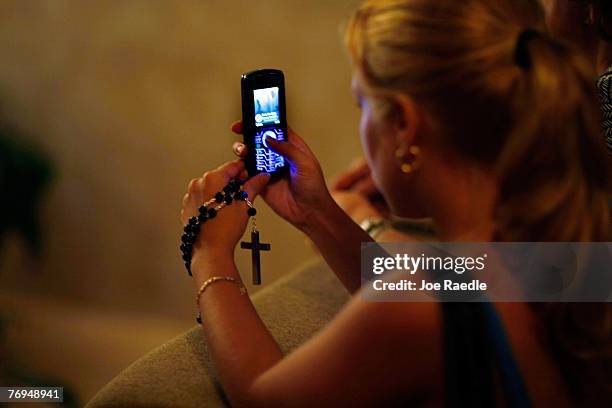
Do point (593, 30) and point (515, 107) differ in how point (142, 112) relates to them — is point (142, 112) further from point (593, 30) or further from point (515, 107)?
point (515, 107)

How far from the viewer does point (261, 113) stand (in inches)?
38.1

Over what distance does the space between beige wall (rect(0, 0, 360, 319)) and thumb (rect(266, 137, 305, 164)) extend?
0.94 meters

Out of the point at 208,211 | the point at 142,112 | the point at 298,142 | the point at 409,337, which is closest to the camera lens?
the point at 409,337

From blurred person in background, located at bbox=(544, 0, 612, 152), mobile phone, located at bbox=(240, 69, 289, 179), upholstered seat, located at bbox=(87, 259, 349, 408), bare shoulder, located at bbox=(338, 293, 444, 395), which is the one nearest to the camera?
bare shoulder, located at bbox=(338, 293, 444, 395)

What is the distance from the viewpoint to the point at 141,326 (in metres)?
2.39

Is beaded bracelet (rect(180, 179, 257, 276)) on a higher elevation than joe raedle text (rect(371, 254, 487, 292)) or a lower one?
higher

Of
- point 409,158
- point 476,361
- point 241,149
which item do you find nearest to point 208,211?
point 241,149

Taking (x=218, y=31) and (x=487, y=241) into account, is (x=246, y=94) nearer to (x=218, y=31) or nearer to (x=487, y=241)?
(x=487, y=241)

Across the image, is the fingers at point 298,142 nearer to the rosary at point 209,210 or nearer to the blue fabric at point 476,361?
the rosary at point 209,210

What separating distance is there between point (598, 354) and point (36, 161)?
6.70 feet

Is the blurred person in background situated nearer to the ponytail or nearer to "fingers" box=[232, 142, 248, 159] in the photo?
the ponytail

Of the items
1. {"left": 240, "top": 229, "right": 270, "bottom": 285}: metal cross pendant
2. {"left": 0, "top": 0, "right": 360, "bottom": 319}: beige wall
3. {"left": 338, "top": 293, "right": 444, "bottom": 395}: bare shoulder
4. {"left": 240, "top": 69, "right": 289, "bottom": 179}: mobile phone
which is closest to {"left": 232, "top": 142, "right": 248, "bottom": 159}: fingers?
{"left": 240, "top": 69, "right": 289, "bottom": 179}: mobile phone

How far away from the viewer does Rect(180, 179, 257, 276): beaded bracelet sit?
2.94 feet

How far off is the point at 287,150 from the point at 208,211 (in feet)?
0.51
